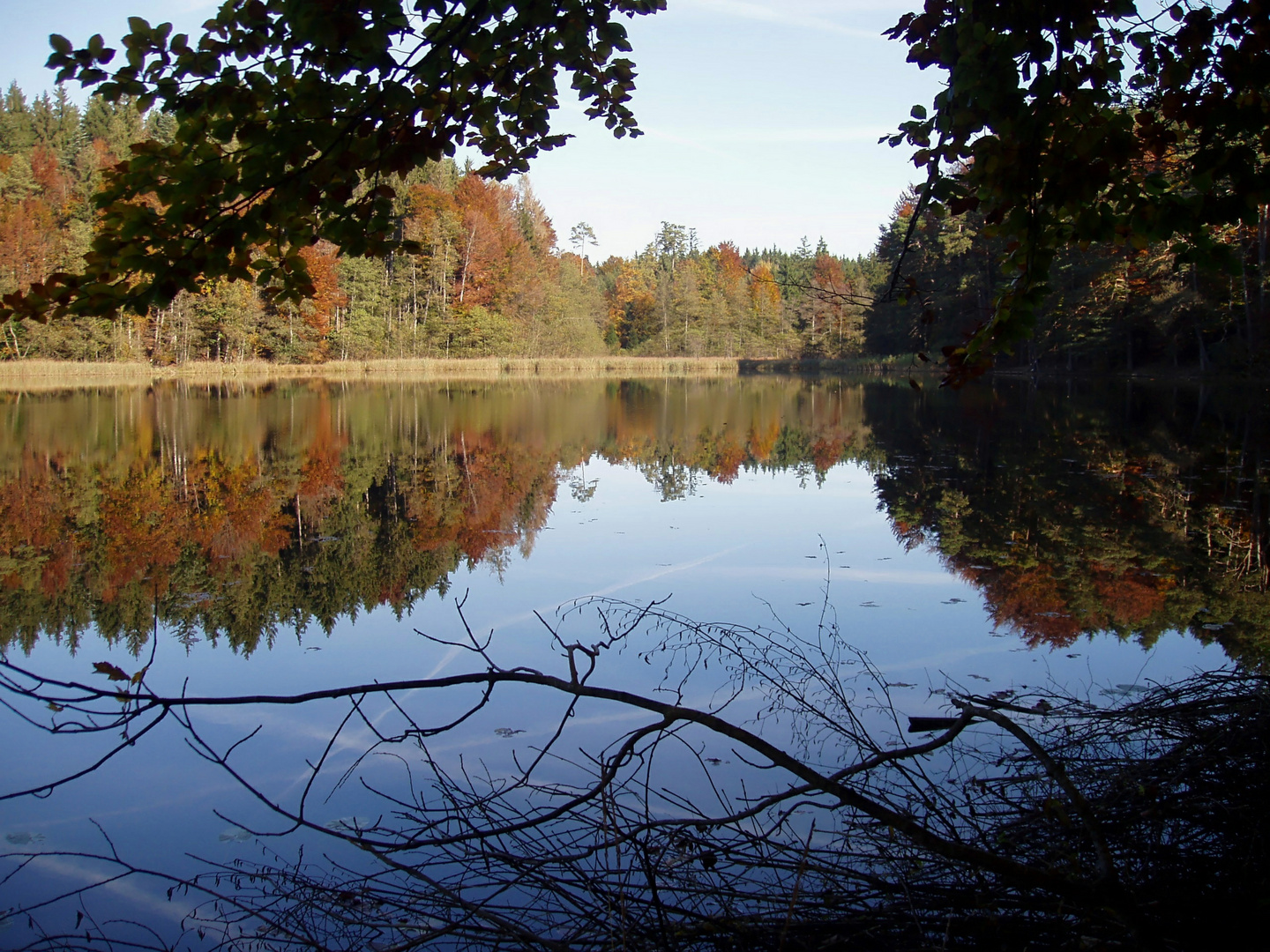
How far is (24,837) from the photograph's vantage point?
3.56m

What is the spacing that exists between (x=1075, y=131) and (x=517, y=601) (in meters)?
4.64

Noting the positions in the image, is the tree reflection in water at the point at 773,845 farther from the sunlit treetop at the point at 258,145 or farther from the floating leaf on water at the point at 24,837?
the sunlit treetop at the point at 258,145

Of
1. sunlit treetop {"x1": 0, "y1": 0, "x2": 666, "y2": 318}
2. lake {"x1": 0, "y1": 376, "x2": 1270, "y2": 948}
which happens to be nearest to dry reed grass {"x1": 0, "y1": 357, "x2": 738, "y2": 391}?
lake {"x1": 0, "y1": 376, "x2": 1270, "y2": 948}

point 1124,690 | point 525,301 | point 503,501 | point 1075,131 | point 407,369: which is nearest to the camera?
point 1075,131

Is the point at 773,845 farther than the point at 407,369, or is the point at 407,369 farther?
the point at 407,369

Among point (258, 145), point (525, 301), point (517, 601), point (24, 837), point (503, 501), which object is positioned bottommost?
point (24, 837)

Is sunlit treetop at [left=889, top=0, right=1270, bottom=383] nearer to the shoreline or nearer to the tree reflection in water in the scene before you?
the tree reflection in water

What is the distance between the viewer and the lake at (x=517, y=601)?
3.82 metres

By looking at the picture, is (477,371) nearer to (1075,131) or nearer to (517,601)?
(517,601)

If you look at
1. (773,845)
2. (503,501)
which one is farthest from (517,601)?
(773,845)

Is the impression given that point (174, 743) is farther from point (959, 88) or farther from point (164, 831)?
point (959, 88)

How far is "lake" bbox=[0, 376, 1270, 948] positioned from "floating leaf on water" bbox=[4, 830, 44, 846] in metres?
0.02

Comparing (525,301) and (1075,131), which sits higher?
(525,301)

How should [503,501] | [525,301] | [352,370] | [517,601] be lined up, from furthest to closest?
[525,301] < [352,370] < [503,501] < [517,601]
